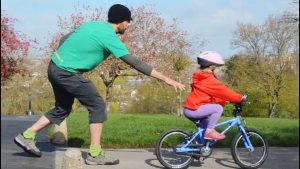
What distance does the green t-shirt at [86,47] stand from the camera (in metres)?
3.89

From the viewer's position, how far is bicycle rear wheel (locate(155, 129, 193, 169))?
5340 mm

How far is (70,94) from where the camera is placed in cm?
402

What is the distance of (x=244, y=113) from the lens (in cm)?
558

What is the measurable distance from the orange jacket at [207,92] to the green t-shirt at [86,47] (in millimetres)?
1199

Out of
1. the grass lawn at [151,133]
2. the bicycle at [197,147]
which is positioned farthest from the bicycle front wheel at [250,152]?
the grass lawn at [151,133]

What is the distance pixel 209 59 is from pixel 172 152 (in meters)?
1.03

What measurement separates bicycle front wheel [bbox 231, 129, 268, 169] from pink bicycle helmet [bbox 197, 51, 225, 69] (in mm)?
932

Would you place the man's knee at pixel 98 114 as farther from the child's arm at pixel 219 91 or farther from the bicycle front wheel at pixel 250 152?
the bicycle front wheel at pixel 250 152

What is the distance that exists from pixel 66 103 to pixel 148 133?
3341 mm

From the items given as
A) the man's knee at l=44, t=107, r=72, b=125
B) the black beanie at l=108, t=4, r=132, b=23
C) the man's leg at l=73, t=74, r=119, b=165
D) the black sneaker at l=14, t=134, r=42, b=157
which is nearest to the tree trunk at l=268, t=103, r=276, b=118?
the man's leg at l=73, t=74, r=119, b=165

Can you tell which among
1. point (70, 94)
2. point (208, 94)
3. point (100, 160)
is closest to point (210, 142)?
point (208, 94)

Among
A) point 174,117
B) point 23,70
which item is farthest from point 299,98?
point 174,117

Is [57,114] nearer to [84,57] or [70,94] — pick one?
[70,94]

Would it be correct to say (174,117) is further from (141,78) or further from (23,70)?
(23,70)
